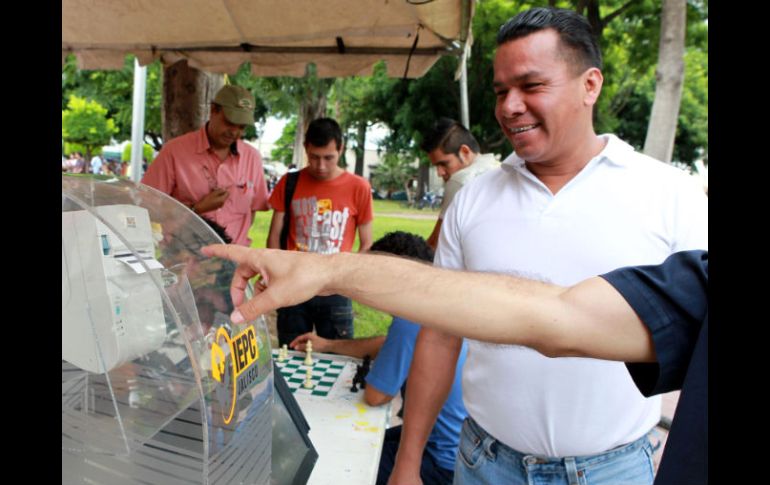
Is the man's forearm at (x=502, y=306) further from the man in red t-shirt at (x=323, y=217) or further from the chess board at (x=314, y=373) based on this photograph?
the man in red t-shirt at (x=323, y=217)

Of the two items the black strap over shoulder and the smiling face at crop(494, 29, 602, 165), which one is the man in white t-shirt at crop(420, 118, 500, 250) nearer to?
the black strap over shoulder

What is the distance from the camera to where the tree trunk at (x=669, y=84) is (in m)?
6.00

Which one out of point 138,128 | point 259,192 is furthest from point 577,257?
point 138,128

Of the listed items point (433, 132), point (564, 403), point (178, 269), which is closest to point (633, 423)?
point (564, 403)

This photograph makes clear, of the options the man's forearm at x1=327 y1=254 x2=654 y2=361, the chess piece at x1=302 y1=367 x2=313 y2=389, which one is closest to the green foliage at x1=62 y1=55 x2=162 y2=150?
the chess piece at x1=302 y1=367 x2=313 y2=389

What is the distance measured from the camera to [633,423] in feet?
5.01

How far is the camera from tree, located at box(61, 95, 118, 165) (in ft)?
73.9

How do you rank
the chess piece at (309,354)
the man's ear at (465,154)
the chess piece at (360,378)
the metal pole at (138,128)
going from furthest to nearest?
the metal pole at (138,128) → the man's ear at (465,154) → the chess piece at (309,354) → the chess piece at (360,378)

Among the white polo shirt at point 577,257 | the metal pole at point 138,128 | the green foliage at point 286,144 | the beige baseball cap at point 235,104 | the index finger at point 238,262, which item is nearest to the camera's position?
the index finger at point 238,262

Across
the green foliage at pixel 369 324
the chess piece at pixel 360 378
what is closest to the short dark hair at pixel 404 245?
the chess piece at pixel 360 378

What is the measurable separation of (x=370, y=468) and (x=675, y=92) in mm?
5743

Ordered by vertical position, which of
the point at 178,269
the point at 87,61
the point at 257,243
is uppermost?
the point at 87,61

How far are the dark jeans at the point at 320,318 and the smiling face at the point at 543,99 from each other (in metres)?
2.18
